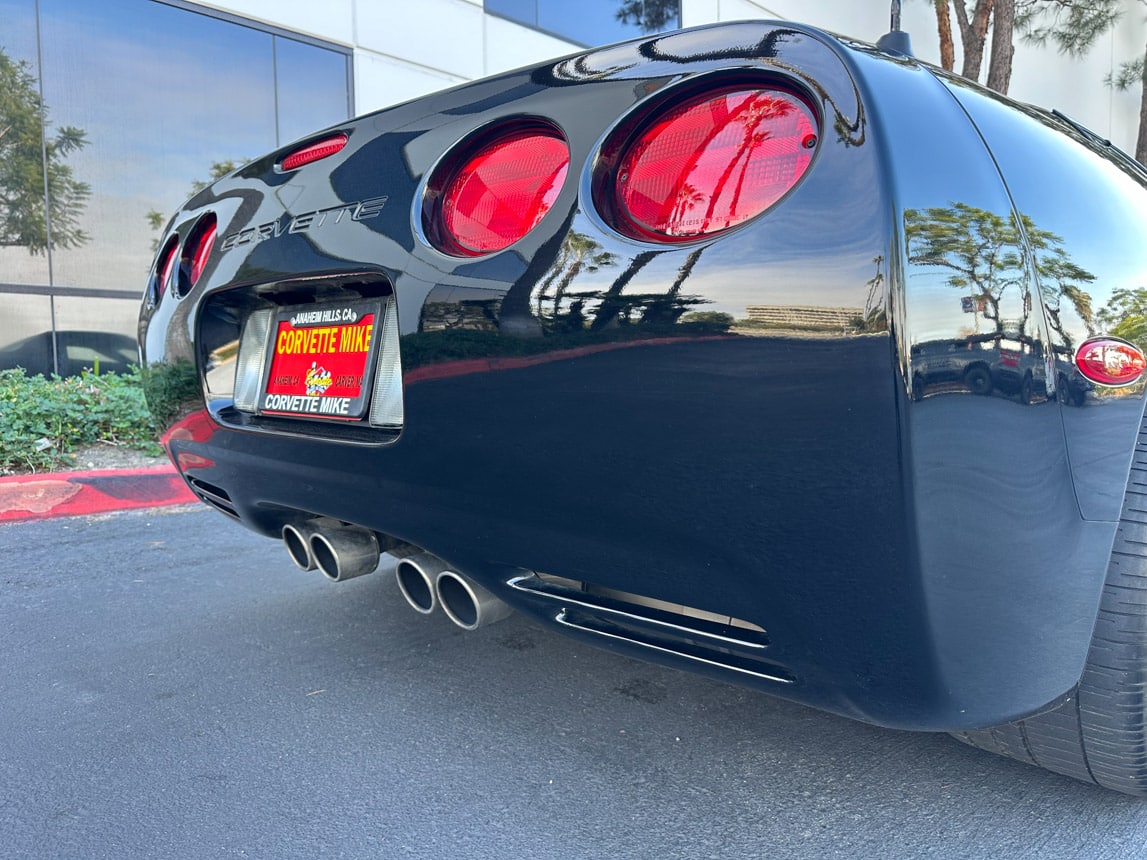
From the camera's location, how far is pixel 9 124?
729cm

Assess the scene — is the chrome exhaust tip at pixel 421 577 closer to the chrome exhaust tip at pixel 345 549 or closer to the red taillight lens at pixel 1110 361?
the chrome exhaust tip at pixel 345 549

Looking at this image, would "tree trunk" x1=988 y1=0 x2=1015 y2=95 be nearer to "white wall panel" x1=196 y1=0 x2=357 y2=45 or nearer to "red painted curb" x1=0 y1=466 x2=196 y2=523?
"white wall panel" x1=196 y1=0 x2=357 y2=45

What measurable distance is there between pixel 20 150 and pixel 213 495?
22.8 feet

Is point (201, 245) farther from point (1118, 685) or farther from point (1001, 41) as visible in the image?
point (1001, 41)

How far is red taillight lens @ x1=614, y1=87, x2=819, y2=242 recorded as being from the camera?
3.96 ft

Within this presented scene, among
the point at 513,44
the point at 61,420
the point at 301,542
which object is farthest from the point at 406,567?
the point at 513,44

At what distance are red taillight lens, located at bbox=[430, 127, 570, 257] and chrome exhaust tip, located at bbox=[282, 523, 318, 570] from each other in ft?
2.68

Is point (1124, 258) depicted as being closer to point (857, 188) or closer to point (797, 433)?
point (857, 188)

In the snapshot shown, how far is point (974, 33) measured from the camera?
9.48 m

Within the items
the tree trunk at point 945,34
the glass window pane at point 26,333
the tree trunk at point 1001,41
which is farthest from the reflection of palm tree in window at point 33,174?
A: the tree trunk at point 1001,41

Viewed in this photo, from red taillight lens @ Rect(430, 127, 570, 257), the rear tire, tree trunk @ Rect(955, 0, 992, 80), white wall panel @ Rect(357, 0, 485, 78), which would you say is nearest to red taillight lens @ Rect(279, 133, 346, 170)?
red taillight lens @ Rect(430, 127, 570, 257)

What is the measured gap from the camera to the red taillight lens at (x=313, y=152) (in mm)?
1862

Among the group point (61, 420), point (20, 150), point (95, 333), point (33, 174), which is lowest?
point (61, 420)

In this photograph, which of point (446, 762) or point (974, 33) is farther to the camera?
point (974, 33)
